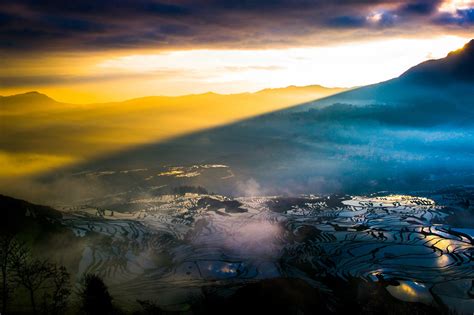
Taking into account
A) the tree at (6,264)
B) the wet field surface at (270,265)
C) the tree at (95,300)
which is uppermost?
the tree at (6,264)

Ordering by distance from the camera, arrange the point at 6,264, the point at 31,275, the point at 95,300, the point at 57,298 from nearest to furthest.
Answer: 1. the point at 57,298
2. the point at 95,300
3. the point at 6,264
4. the point at 31,275

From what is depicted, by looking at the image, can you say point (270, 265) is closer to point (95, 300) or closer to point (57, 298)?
point (95, 300)

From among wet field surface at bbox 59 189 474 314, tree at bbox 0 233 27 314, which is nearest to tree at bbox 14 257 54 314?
tree at bbox 0 233 27 314

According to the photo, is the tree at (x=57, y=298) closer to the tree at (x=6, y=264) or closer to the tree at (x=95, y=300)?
the tree at (x=95, y=300)

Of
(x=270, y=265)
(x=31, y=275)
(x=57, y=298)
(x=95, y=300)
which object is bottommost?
(x=270, y=265)

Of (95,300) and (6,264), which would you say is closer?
(95,300)

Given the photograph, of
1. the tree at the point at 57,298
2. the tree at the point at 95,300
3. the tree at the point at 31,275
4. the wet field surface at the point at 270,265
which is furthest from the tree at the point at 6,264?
the wet field surface at the point at 270,265

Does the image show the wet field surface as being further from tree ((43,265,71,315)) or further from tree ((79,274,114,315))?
tree ((79,274,114,315))

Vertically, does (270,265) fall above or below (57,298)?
below

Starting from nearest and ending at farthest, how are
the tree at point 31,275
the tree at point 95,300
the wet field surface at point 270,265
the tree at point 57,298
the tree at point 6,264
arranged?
the tree at point 6,264
the tree at point 31,275
the tree at point 57,298
the tree at point 95,300
the wet field surface at point 270,265

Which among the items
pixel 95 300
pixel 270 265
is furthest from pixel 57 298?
pixel 270 265

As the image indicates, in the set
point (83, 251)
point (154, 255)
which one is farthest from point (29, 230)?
point (154, 255)

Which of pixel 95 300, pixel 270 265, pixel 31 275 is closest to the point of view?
pixel 95 300
